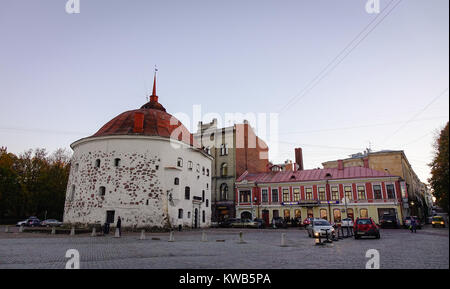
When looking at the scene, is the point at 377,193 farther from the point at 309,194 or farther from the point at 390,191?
the point at 309,194

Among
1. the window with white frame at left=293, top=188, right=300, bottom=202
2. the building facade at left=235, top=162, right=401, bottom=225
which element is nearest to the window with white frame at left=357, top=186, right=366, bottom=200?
the building facade at left=235, top=162, right=401, bottom=225

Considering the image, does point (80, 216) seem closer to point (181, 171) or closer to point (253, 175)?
point (181, 171)

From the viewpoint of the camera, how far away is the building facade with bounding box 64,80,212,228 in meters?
30.7

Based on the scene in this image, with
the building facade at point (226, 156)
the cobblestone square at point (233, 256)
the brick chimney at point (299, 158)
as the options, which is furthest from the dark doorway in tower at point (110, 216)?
the brick chimney at point (299, 158)

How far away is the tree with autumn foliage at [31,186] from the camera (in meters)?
48.6

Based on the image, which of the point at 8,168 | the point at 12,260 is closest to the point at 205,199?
the point at 12,260

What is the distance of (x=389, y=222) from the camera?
33688 mm

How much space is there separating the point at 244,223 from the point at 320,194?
12.5 metres

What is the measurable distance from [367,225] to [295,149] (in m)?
34.2

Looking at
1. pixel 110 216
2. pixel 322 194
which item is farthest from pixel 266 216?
pixel 110 216

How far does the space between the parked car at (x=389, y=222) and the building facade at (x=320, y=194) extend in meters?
2.44

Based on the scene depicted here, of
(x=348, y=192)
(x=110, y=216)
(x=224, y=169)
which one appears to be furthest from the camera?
(x=224, y=169)

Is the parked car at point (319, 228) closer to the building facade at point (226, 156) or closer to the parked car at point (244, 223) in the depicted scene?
the parked car at point (244, 223)

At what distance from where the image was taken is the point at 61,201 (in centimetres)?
5247
